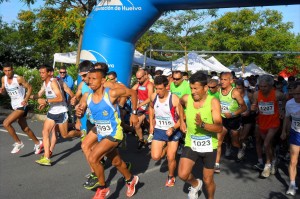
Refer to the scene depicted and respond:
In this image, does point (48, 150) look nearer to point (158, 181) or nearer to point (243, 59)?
point (158, 181)

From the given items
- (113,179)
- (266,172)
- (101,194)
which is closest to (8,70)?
(113,179)

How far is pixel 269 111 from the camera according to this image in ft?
20.1

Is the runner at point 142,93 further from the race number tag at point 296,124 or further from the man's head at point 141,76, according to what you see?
the race number tag at point 296,124

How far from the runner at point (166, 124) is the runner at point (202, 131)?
1.00 meters

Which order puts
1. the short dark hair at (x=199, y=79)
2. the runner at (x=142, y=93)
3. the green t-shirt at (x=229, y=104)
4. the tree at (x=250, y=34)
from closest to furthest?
the short dark hair at (x=199, y=79) → the green t-shirt at (x=229, y=104) → the runner at (x=142, y=93) → the tree at (x=250, y=34)

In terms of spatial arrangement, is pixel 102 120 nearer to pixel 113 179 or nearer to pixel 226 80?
pixel 113 179

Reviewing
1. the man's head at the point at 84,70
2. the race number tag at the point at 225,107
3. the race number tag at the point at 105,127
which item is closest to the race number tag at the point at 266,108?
the race number tag at the point at 225,107

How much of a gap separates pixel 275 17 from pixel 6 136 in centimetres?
3367

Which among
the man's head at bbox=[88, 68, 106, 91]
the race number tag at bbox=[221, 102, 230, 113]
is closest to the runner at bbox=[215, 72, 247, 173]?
the race number tag at bbox=[221, 102, 230, 113]

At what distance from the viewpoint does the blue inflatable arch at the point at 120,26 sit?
8164mm

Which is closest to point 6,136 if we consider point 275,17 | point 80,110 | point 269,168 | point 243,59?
point 80,110

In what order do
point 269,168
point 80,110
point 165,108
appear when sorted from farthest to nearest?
point 269,168 → point 165,108 → point 80,110

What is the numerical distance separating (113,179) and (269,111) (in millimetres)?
2961

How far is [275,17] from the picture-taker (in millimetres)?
36312
